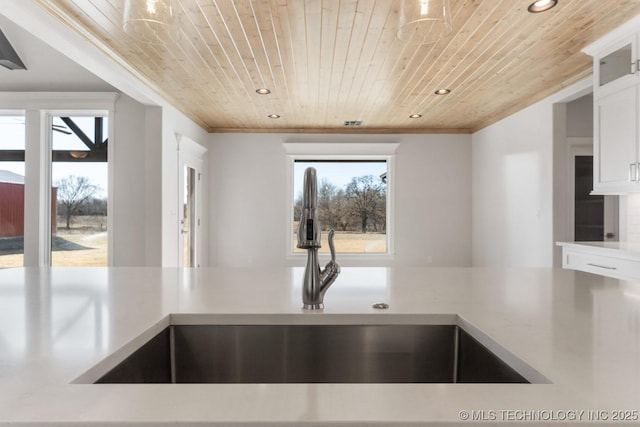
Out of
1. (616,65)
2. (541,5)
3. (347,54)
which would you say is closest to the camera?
(541,5)

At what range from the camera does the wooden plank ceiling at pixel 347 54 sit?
2596mm

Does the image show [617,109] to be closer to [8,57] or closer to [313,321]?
[313,321]

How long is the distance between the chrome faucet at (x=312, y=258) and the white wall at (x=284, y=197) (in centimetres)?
566

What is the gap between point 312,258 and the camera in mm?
939

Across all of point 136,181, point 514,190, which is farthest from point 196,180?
point 514,190

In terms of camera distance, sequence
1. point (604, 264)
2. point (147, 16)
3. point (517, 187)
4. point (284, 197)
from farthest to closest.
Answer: point (284, 197)
point (517, 187)
point (604, 264)
point (147, 16)

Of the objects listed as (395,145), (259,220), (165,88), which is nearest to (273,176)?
(259,220)

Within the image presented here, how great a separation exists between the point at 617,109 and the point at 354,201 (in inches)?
163

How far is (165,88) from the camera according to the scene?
432 centimetres

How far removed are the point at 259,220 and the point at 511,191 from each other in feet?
12.6

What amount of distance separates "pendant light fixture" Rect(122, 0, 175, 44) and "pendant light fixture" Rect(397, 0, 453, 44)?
90 cm

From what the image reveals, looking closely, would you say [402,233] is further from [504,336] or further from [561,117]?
[504,336]

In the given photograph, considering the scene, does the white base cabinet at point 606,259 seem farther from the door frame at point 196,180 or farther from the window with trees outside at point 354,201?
the door frame at point 196,180

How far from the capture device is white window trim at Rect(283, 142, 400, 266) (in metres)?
6.55
